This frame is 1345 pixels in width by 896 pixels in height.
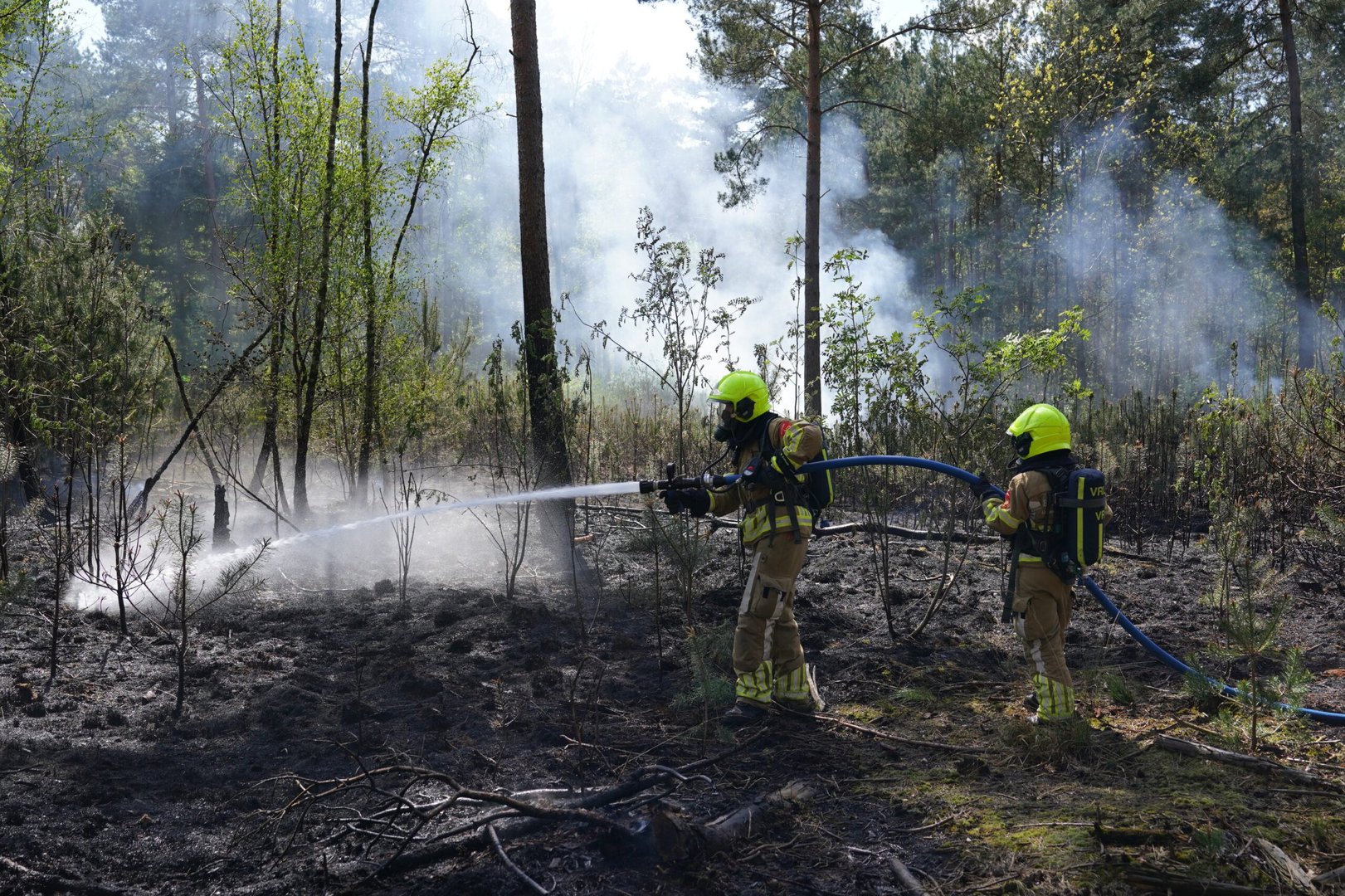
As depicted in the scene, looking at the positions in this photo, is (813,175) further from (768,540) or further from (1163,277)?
(1163,277)

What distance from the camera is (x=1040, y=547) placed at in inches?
184

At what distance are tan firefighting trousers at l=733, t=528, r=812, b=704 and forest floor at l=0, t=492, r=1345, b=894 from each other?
17 cm

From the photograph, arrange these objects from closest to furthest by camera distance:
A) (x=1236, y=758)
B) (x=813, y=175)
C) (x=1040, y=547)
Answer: (x=1236, y=758), (x=1040, y=547), (x=813, y=175)

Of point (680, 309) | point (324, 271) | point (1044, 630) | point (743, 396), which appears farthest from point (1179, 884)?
point (324, 271)

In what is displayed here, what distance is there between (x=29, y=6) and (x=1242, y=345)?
103 ft

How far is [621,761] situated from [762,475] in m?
1.57

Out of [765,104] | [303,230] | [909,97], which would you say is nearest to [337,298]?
[303,230]

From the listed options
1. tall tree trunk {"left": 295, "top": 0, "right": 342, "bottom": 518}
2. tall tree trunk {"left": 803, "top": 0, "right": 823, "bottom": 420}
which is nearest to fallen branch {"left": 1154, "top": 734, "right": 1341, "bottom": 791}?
tall tree trunk {"left": 295, "top": 0, "right": 342, "bottom": 518}

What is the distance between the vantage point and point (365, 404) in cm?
933

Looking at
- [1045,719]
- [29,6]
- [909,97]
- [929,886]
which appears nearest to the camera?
[929,886]

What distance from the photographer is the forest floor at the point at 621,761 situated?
3.22 m

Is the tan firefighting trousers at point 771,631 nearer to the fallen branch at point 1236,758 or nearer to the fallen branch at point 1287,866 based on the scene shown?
the fallen branch at point 1236,758

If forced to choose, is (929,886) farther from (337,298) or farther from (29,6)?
(29,6)

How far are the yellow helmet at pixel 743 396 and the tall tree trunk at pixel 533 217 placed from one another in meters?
3.03
